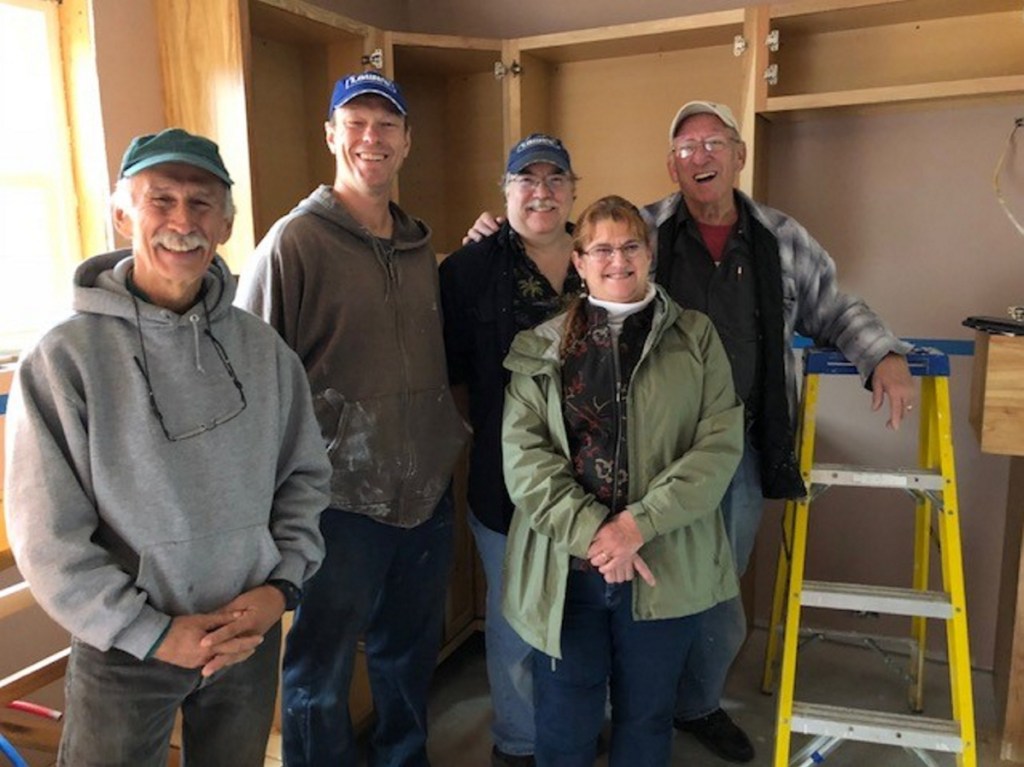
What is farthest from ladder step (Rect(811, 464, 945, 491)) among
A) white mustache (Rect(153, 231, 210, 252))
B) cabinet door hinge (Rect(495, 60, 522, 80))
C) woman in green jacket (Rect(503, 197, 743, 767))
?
cabinet door hinge (Rect(495, 60, 522, 80))

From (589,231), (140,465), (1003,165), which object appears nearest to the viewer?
(140,465)

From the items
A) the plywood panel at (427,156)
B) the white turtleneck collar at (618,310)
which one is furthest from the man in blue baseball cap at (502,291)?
the plywood panel at (427,156)

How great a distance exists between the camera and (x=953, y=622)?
1.76m

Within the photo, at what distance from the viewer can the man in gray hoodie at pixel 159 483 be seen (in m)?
1.04

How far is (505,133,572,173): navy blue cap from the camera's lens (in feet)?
5.58

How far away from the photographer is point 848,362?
Result: 1.84 m

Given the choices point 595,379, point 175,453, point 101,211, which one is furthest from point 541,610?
point 101,211

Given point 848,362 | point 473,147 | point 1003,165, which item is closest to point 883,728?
point 848,362

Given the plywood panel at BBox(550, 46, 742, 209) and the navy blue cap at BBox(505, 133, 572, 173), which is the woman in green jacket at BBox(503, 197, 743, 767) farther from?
the plywood panel at BBox(550, 46, 742, 209)

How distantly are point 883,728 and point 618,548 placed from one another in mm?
802

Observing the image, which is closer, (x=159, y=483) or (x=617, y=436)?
(x=159, y=483)

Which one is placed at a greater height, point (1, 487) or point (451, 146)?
point (451, 146)

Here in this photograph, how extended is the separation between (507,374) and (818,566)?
1587 mm

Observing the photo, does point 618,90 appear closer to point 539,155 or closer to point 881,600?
point 539,155
